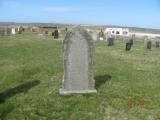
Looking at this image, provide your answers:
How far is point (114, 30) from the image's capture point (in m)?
76.4

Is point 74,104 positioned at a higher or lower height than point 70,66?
lower

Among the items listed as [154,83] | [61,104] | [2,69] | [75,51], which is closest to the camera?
[61,104]

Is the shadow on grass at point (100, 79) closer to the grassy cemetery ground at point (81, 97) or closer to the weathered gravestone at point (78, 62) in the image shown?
the grassy cemetery ground at point (81, 97)

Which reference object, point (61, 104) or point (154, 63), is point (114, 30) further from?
point (61, 104)

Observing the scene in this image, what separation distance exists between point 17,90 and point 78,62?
9.15 ft

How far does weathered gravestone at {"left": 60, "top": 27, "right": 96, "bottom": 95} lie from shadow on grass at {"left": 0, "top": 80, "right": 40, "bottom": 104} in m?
1.83

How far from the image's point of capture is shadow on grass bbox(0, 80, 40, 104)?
1152cm

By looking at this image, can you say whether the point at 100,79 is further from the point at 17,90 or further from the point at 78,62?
the point at 17,90

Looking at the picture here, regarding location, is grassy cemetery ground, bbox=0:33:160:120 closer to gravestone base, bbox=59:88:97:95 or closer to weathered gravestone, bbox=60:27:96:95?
gravestone base, bbox=59:88:97:95

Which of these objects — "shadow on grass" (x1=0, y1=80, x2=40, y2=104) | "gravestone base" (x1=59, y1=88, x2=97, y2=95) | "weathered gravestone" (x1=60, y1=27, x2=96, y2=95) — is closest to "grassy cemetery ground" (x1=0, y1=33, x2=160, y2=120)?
"shadow on grass" (x1=0, y1=80, x2=40, y2=104)

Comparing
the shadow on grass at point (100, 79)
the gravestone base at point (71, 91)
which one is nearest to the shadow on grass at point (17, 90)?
the gravestone base at point (71, 91)

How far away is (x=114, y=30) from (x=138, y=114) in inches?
2664

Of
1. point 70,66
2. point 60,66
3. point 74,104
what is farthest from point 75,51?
point 60,66

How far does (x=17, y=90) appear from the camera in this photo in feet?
40.6
